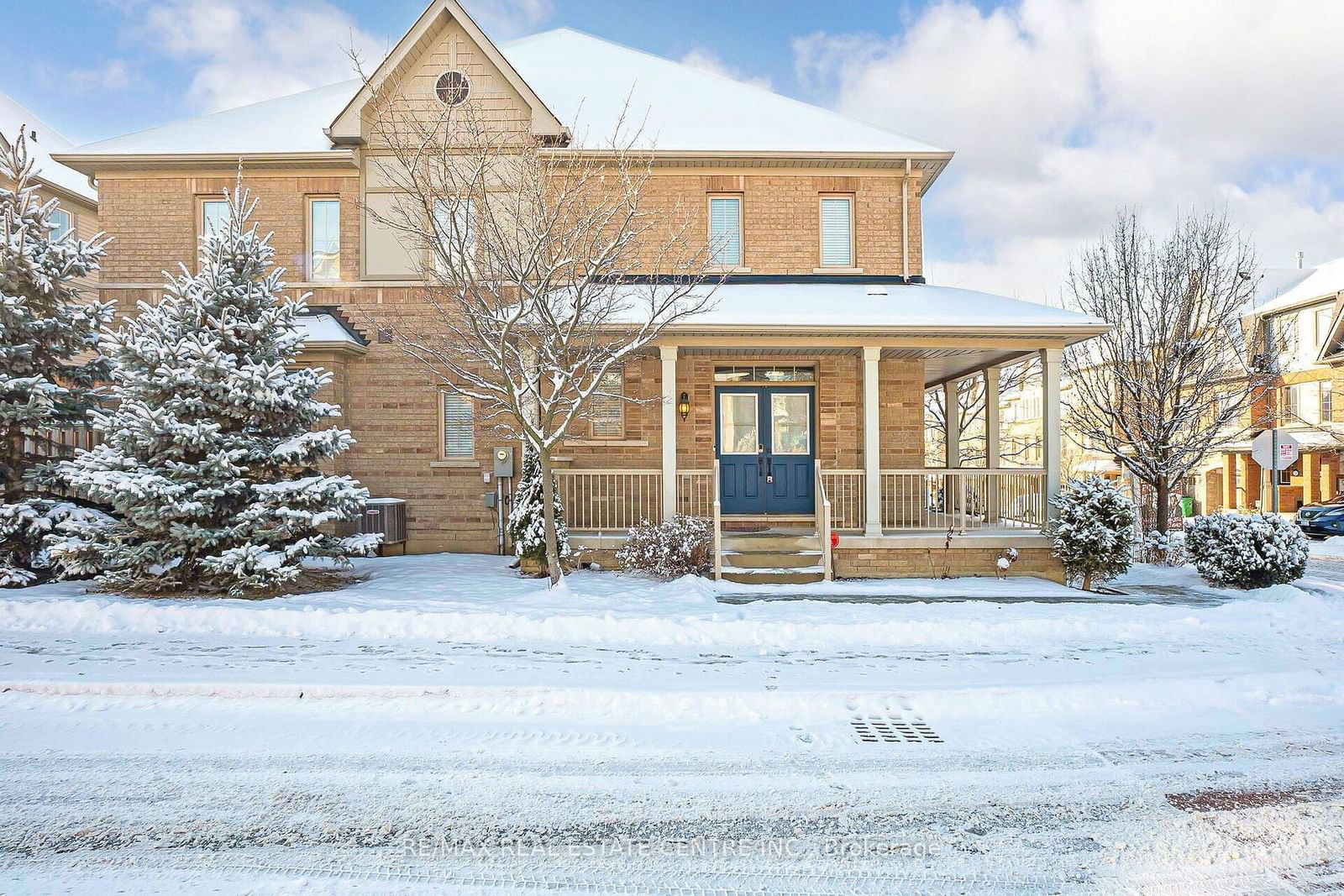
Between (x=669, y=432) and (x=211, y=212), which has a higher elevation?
(x=211, y=212)

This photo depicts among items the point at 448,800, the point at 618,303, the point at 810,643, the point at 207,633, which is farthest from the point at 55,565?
the point at 810,643

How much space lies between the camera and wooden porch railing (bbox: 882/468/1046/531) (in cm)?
1187

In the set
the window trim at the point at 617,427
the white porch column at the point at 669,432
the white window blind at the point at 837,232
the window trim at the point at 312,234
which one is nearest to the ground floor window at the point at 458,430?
the window trim at the point at 617,427

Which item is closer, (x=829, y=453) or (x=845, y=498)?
(x=845, y=498)

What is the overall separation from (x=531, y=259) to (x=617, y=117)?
6.62 m

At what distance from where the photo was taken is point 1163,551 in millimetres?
14359

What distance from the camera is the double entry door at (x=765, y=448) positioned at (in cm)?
1352

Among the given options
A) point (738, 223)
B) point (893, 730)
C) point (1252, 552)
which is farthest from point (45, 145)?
point (1252, 552)

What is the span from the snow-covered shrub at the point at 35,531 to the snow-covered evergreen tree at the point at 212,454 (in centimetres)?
22

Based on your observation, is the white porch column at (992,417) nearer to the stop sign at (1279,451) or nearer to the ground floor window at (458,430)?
the stop sign at (1279,451)

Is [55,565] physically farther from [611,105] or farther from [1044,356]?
[1044,356]

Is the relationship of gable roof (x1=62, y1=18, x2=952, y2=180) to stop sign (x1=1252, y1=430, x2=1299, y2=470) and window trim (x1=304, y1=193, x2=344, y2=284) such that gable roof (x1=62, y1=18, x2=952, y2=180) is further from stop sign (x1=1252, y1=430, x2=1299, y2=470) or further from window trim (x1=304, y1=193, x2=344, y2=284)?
stop sign (x1=1252, y1=430, x2=1299, y2=470)

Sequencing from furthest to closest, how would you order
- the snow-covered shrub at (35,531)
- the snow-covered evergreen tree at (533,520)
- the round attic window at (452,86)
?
the round attic window at (452,86), the snow-covered evergreen tree at (533,520), the snow-covered shrub at (35,531)

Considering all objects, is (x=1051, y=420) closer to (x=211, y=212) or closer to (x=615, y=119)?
(x=615, y=119)
